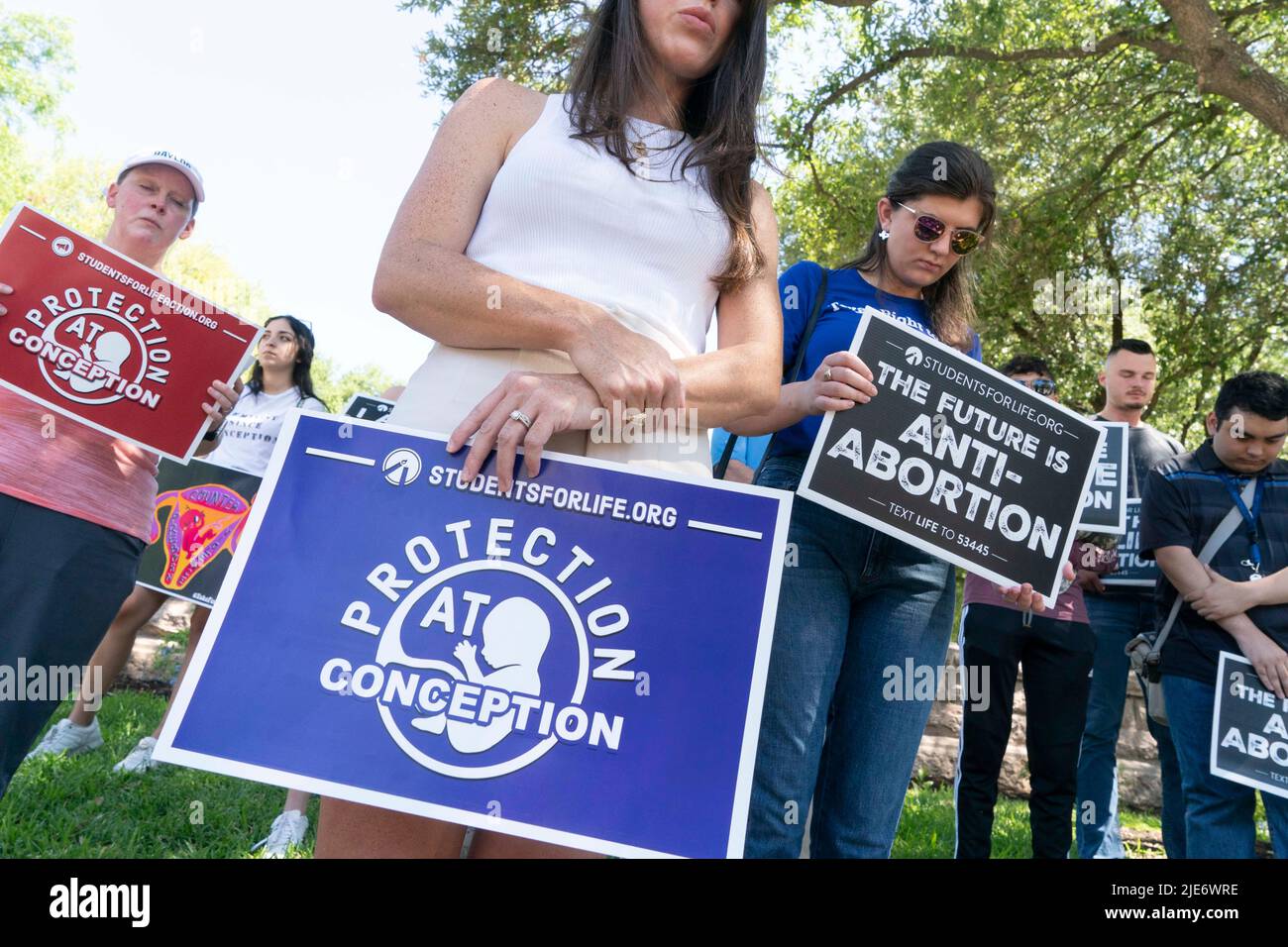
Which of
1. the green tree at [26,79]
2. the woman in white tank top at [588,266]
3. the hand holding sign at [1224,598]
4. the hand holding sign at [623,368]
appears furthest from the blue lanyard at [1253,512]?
the green tree at [26,79]

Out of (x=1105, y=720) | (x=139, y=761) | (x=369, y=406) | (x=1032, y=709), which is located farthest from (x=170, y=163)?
(x=1105, y=720)

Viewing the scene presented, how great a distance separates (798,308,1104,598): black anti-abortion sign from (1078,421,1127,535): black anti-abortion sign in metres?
2.25

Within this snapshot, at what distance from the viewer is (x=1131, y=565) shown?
5.18 meters

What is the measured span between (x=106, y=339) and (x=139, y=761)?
2.84 metres

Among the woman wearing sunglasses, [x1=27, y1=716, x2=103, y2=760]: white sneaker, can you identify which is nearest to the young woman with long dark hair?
[x1=27, y1=716, x2=103, y2=760]: white sneaker

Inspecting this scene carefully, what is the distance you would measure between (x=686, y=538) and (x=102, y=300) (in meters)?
2.27

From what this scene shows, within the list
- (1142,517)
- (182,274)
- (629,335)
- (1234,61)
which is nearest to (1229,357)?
(1234,61)

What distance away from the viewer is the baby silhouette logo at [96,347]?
2.84 meters

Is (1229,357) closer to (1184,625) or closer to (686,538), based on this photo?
(1184,625)

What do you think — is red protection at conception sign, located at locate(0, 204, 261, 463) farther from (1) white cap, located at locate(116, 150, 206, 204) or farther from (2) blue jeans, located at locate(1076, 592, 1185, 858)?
(2) blue jeans, located at locate(1076, 592, 1185, 858)

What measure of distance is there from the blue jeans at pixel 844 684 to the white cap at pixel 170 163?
2.45 metres

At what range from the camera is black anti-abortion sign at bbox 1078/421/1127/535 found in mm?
4805

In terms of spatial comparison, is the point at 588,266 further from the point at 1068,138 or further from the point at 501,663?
the point at 1068,138

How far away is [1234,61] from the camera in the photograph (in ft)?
26.0
